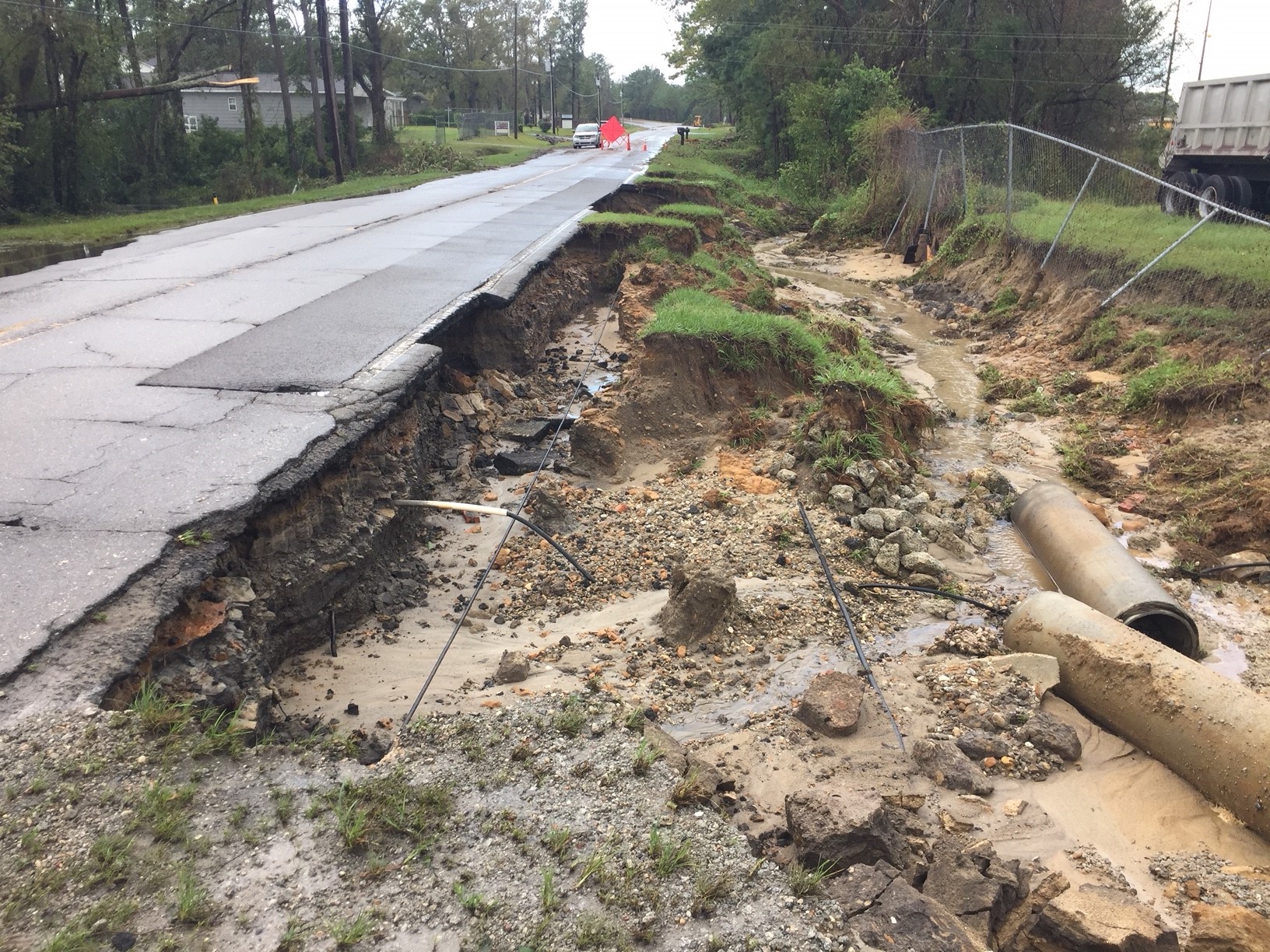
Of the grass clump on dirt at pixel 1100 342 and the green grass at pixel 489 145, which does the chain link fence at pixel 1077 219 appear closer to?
the grass clump on dirt at pixel 1100 342

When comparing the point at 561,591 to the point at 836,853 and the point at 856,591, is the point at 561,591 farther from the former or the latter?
the point at 836,853

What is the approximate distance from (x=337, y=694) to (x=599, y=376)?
677 centimetres

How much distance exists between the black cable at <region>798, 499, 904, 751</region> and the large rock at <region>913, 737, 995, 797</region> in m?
0.12

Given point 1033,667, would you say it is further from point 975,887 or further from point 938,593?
point 975,887

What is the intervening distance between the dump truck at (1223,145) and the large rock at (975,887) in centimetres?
1519

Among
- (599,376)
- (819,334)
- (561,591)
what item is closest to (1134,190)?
(819,334)

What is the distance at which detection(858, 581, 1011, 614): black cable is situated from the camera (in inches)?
242

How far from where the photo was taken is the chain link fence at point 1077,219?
1159 centimetres

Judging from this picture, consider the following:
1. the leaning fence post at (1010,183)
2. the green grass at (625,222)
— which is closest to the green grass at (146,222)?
the green grass at (625,222)

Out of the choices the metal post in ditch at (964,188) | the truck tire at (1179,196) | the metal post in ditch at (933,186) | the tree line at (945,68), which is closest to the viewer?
the truck tire at (1179,196)

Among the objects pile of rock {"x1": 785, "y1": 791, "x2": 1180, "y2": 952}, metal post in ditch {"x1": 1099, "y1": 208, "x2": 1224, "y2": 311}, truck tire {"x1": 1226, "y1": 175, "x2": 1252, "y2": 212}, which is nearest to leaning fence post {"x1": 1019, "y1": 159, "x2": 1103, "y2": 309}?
metal post in ditch {"x1": 1099, "y1": 208, "x2": 1224, "y2": 311}

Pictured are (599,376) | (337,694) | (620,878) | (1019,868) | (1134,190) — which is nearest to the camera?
(620,878)

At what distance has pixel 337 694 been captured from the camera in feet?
15.1

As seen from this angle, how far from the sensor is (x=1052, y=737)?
4.62 meters
